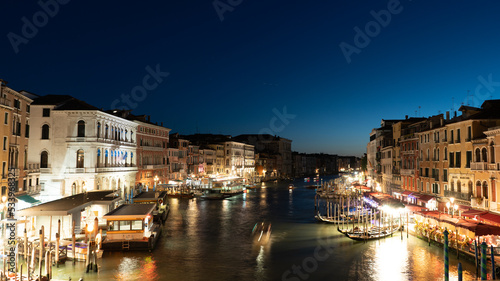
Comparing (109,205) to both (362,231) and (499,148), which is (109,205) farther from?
(499,148)

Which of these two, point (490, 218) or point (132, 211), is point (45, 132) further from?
point (490, 218)

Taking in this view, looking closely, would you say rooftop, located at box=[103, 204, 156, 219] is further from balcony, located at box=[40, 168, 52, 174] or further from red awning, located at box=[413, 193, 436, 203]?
red awning, located at box=[413, 193, 436, 203]

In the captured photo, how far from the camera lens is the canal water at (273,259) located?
17875mm

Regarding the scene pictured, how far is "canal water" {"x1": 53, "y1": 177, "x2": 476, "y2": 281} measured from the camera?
17875mm

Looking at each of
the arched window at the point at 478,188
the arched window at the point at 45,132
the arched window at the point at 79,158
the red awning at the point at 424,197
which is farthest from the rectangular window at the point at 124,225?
the red awning at the point at 424,197

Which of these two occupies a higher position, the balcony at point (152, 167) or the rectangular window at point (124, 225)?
the balcony at point (152, 167)

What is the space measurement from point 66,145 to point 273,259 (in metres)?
24.6

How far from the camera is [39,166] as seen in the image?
1309 inches

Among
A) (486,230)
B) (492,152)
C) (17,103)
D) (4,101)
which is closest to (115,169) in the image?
(17,103)

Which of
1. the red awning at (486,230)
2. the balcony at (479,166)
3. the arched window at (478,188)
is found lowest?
the red awning at (486,230)

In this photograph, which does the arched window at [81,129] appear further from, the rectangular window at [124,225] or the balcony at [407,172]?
the balcony at [407,172]

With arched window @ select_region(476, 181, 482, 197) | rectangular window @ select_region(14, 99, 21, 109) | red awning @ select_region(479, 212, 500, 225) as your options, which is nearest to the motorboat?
red awning @ select_region(479, 212, 500, 225)

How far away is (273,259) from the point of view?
2092 centimetres

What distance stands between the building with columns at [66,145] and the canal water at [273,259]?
11095 mm
